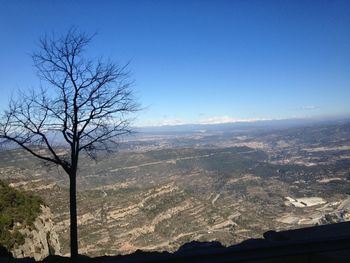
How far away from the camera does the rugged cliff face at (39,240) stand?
845 inches

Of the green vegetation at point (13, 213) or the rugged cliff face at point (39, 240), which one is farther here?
the rugged cliff face at point (39, 240)

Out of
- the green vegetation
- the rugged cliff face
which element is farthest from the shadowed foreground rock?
the rugged cliff face

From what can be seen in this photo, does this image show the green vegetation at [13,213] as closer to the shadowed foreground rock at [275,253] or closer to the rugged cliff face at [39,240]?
the rugged cliff face at [39,240]

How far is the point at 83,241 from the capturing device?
44469mm

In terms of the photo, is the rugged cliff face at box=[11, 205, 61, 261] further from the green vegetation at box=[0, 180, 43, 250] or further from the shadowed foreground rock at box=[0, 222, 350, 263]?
the shadowed foreground rock at box=[0, 222, 350, 263]

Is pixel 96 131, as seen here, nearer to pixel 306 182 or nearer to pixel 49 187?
pixel 49 187

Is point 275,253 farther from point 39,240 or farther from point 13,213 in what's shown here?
point 13,213

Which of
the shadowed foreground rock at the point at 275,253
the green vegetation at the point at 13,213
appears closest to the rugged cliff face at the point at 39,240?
the green vegetation at the point at 13,213

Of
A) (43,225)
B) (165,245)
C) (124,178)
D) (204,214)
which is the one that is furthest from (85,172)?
(43,225)

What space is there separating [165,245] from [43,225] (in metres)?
27.4

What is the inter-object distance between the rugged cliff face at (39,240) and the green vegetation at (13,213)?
1.27 ft

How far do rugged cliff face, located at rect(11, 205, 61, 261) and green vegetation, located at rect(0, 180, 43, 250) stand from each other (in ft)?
1.27

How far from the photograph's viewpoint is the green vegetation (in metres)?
21.1

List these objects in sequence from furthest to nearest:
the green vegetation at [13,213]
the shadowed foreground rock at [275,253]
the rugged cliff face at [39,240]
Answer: the rugged cliff face at [39,240]
the green vegetation at [13,213]
the shadowed foreground rock at [275,253]
